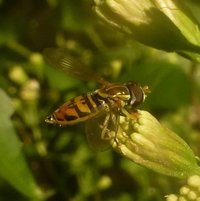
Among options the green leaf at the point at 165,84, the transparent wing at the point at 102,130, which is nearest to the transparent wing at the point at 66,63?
the transparent wing at the point at 102,130

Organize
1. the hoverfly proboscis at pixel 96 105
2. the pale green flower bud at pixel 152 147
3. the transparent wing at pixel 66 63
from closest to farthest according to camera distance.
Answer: the pale green flower bud at pixel 152 147
the hoverfly proboscis at pixel 96 105
the transparent wing at pixel 66 63

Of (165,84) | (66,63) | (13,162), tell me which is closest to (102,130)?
(66,63)

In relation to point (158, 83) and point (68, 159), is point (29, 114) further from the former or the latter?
point (158, 83)

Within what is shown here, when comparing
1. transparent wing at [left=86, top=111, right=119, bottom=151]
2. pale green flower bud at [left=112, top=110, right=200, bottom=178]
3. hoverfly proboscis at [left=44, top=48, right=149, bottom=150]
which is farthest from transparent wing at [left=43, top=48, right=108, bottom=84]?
pale green flower bud at [left=112, top=110, right=200, bottom=178]

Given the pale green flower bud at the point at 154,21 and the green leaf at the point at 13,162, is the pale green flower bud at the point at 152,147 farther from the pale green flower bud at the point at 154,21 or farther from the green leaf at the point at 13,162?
the green leaf at the point at 13,162

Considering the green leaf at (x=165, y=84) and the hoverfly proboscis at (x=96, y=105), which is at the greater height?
the hoverfly proboscis at (x=96, y=105)

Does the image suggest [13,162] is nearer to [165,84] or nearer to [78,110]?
[78,110]

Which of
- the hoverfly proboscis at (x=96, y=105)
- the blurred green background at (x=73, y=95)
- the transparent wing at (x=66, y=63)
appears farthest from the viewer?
the blurred green background at (x=73, y=95)
